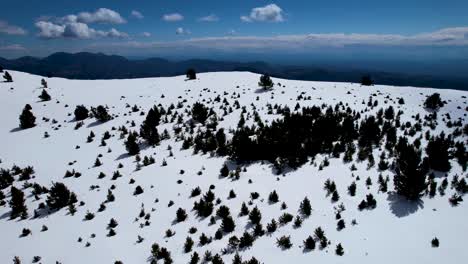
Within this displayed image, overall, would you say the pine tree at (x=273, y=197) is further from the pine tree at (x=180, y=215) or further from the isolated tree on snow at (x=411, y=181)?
the isolated tree on snow at (x=411, y=181)

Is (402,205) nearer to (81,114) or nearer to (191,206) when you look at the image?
(191,206)

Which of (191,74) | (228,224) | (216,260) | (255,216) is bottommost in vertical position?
(216,260)

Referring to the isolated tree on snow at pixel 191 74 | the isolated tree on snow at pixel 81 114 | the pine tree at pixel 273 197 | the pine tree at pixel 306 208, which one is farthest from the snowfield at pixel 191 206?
the isolated tree on snow at pixel 191 74

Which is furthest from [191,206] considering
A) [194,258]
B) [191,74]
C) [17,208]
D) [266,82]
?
[191,74]

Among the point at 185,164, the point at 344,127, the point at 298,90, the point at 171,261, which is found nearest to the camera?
the point at 171,261

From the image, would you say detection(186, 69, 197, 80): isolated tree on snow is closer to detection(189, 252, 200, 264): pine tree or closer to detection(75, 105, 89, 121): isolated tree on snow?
detection(75, 105, 89, 121): isolated tree on snow

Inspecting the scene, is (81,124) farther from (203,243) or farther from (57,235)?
(203,243)

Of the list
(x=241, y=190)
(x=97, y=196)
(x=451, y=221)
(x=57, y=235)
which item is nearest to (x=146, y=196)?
(x=97, y=196)

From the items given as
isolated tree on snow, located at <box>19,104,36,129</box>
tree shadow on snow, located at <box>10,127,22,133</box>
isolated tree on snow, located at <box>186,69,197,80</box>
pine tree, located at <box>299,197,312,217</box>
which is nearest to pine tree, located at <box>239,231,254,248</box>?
pine tree, located at <box>299,197,312,217</box>
